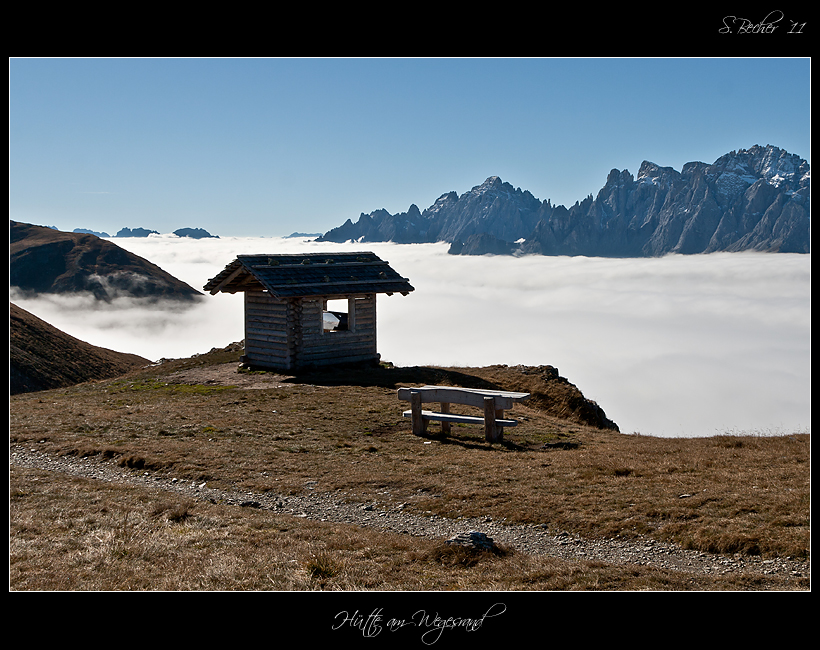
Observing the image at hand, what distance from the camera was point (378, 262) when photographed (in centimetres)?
3484

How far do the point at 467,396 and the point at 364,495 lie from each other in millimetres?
5834

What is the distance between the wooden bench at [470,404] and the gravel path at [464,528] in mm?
6034

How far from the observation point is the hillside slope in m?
53.6

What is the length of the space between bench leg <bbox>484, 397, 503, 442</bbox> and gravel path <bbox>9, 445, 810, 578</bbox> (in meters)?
5.97

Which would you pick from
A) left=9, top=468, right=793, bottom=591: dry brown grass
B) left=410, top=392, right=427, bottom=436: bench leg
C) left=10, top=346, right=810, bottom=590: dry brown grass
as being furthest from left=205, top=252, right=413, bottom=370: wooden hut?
left=9, top=468, right=793, bottom=591: dry brown grass

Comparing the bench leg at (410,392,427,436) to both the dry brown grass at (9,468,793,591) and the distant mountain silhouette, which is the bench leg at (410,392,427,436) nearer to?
the dry brown grass at (9,468,793,591)

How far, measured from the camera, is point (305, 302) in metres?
30.7

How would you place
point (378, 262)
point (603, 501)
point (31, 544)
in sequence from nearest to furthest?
point (31, 544) → point (603, 501) → point (378, 262)

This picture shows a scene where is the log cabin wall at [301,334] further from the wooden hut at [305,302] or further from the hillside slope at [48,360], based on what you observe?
the hillside slope at [48,360]

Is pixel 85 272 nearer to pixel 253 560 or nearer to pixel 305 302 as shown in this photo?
pixel 305 302

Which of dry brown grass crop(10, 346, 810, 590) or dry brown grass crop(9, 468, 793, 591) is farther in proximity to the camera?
dry brown grass crop(10, 346, 810, 590)
